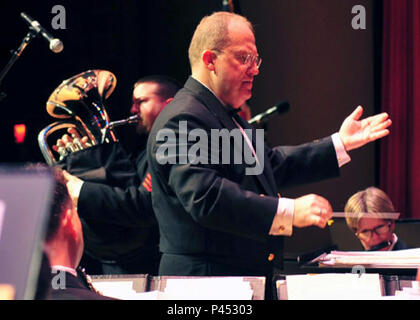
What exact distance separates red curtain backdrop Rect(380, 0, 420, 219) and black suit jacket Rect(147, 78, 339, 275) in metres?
2.35

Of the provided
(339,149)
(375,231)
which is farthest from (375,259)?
(375,231)

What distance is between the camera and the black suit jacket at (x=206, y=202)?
5.49 feet

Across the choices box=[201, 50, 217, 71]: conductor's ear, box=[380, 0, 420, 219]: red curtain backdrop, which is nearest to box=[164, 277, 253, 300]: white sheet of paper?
box=[201, 50, 217, 71]: conductor's ear

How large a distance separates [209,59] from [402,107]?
96.2 inches

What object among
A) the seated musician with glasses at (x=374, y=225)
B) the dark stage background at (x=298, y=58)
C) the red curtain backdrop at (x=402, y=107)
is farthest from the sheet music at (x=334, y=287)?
the red curtain backdrop at (x=402, y=107)

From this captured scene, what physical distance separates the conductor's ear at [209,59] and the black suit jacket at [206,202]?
0.24ft

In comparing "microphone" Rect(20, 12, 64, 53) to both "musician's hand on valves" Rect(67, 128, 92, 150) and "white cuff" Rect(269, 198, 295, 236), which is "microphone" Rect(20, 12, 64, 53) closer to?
"musician's hand on valves" Rect(67, 128, 92, 150)

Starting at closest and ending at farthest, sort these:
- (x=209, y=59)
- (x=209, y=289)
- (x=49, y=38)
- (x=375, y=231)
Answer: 1. (x=209, y=289)
2. (x=209, y=59)
3. (x=375, y=231)
4. (x=49, y=38)

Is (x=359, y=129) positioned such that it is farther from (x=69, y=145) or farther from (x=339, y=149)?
(x=69, y=145)

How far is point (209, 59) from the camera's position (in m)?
1.98

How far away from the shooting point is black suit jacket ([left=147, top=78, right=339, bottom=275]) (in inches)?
65.9

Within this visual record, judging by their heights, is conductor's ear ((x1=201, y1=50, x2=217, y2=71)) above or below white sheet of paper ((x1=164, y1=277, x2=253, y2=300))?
above

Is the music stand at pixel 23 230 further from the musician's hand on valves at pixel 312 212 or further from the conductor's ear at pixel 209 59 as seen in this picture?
the conductor's ear at pixel 209 59

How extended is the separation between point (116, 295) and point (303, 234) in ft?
9.81
